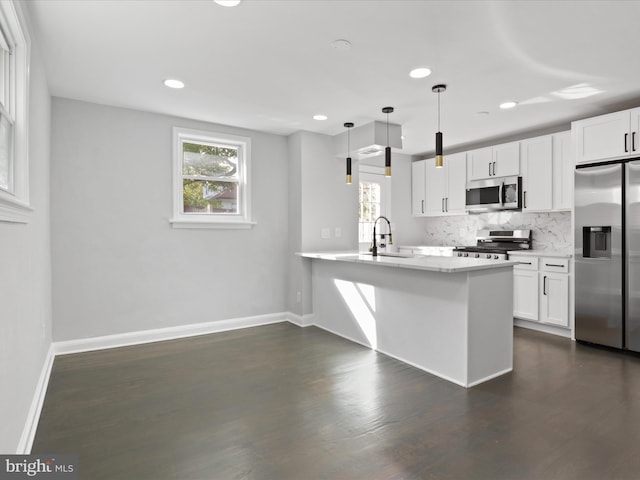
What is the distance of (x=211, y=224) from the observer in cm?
443

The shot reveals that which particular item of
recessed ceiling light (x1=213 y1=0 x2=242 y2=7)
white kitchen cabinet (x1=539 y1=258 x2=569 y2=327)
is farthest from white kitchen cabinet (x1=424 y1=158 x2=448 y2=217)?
recessed ceiling light (x1=213 y1=0 x2=242 y2=7)

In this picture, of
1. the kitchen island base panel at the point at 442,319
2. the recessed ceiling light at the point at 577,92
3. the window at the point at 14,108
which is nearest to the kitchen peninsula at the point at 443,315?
the kitchen island base panel at the point at 442,319

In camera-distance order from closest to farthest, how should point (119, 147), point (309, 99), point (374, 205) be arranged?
point (309, 99) < point (119, 147) < point (374, 205)

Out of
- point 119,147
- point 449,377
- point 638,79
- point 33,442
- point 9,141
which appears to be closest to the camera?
point 9,141

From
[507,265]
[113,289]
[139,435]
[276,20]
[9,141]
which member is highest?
[276,20]

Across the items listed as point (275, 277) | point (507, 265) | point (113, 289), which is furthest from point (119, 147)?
point (507, 265)

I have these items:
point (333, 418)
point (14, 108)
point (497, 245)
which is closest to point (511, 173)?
point (497, 245)

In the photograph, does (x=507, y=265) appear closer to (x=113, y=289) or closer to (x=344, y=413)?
(x=344, y=413)

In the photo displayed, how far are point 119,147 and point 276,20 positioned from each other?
2447mm

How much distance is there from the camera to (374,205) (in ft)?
20.0

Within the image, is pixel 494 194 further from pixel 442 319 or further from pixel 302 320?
pixel 302 320

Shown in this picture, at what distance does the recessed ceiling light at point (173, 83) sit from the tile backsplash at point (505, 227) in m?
4.45

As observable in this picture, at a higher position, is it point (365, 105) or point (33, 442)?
point (365, 105)

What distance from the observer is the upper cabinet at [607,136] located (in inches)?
141
